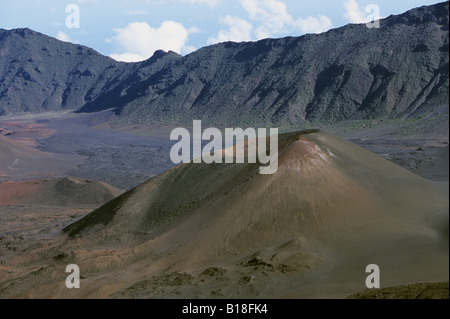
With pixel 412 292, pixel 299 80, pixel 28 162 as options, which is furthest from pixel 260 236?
pixel 299 80

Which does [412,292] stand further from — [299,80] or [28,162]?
[299,80]

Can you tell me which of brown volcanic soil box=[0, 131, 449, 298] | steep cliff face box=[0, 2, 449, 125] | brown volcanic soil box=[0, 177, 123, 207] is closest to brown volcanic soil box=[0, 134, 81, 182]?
brown volcanic soil box=[0, 177, 123, 207]

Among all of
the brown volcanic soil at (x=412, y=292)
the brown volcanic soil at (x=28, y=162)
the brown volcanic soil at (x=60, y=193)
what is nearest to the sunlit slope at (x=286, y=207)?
the brown volcanic soil at (x=412, y=292)

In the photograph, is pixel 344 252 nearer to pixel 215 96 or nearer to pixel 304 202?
pixel 304 202

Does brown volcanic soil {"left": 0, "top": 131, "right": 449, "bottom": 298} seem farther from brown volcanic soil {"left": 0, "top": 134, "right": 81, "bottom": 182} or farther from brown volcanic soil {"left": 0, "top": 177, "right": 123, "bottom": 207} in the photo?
brown volcanic soil {"left": 0, "top": 134, "right": 81, "bottom": 182}

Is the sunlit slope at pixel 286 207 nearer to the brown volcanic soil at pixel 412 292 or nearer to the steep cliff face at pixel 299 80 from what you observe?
the brown volcanic soil at pixel 412 292
